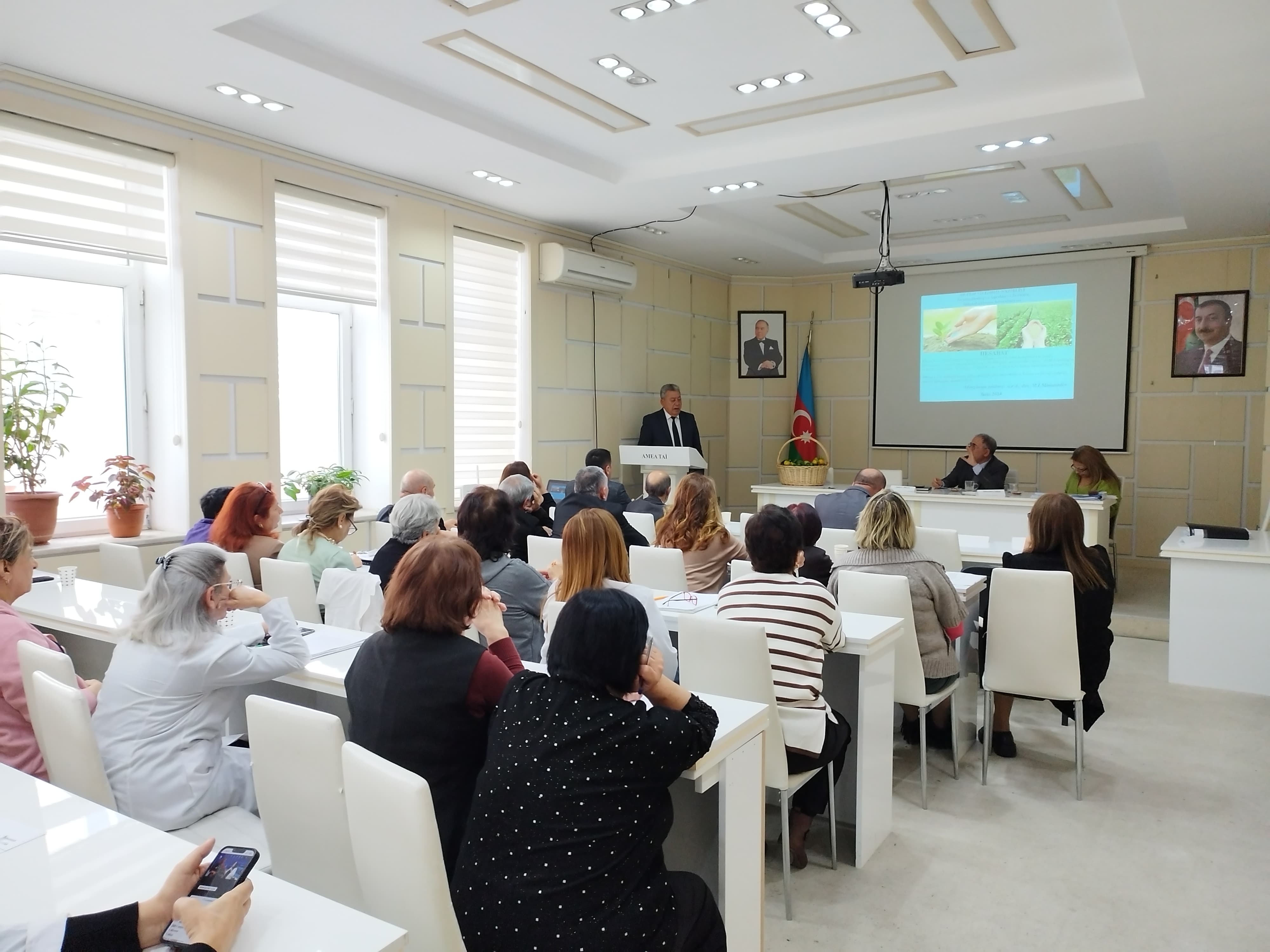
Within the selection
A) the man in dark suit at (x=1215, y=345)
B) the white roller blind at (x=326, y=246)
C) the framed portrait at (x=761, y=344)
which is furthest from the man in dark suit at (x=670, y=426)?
the man in dark suit at (x=1215, y=345)

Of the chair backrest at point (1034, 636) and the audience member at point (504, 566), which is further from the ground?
the audience member at point (504, 566)

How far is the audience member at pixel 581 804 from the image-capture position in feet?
4.94

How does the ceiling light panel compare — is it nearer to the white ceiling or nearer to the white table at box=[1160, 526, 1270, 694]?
the white ceiling

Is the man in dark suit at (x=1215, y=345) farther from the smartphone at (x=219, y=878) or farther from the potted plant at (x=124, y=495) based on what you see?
the smartphone at (x=219, y=878)

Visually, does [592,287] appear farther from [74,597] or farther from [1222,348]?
[1222,348]

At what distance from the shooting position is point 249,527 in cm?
388

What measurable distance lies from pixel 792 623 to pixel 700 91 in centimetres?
317

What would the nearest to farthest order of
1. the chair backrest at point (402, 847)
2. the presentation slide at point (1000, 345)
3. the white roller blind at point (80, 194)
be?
the chair backrest at point (402, 847)
the white roller blind at point (80, 194)
the presentation slide at point (1000, 345)

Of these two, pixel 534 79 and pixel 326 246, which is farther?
pixel 326 246

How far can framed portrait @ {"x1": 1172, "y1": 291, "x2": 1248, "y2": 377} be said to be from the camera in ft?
24.8

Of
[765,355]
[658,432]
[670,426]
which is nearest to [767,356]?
[765,355]

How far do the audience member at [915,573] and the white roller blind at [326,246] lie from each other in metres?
3.74

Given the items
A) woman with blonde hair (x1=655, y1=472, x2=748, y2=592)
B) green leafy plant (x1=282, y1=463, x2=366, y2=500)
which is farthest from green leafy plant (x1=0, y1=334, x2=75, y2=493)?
woman with blonde hair (x1=655, y1=472, x2=748, y2=592)

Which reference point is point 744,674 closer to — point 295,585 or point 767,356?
point 295,585
